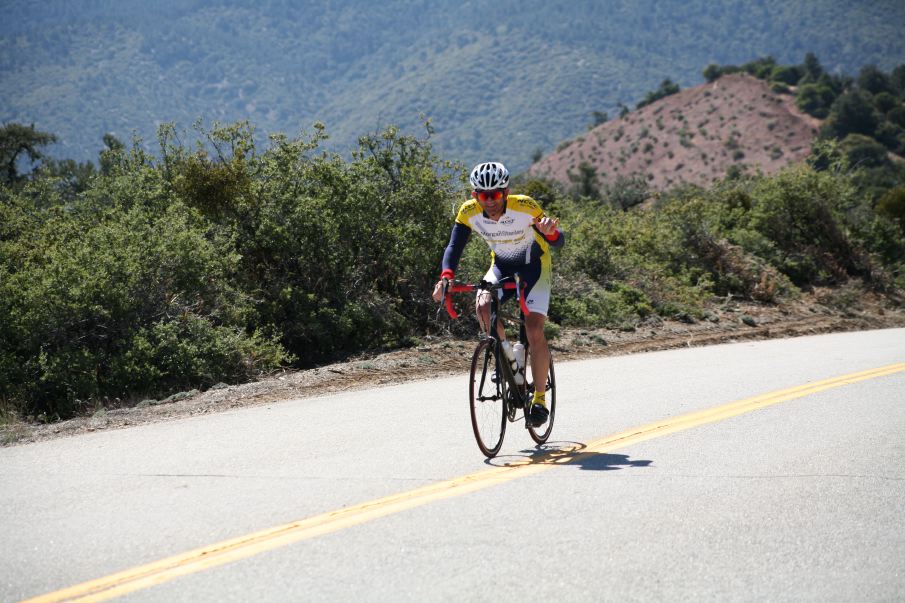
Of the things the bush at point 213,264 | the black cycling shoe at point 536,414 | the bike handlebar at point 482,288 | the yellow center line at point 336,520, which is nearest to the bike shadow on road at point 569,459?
the yellow center line at point 336,520

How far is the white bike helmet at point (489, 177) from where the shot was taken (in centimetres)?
705

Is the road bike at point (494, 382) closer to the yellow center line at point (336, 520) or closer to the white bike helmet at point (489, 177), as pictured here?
the yellow center line at point (336, 520)

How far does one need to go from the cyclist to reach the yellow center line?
2.20 feet

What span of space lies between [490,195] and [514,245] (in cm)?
49

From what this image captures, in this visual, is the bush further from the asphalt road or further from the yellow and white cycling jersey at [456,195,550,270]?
the yellow and white cycling jersey at [456,195,550,270]

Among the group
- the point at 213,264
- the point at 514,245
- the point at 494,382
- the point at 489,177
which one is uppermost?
the point at 489,177

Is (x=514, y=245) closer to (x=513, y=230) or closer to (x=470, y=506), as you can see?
(x=513, y=230)

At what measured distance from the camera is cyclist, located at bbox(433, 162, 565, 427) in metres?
7.06

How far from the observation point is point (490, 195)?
281 inches

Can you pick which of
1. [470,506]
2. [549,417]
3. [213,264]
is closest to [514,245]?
[549,417]

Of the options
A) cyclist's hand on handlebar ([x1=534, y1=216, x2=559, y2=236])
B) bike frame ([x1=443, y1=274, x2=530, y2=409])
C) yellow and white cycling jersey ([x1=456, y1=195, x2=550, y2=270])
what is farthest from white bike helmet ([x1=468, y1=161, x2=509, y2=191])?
bike frame ([x1=443, y1=274, x2=530, y2=409])

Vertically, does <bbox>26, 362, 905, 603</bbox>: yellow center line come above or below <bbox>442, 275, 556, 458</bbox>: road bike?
below

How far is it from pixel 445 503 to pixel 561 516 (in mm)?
731

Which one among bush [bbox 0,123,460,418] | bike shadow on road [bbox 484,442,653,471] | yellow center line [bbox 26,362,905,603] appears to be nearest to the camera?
yellow center line [bbox 26,362,905,603]
